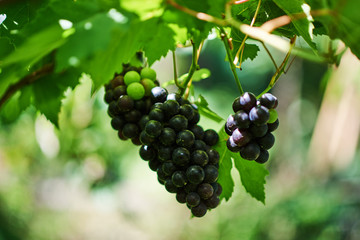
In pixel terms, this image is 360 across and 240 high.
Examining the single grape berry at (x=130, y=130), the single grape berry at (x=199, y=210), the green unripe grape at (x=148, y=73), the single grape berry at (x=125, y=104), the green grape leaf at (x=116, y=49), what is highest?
the green grape leaf at (x=116, y=49)

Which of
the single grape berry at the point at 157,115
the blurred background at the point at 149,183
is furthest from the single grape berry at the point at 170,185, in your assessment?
the blurred background at the point at 149,183

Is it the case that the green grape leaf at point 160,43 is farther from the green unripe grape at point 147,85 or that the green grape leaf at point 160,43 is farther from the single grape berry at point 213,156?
the single grape berry at point 213,156

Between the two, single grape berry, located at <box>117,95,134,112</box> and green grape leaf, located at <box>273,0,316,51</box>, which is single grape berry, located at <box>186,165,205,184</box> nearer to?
single grape berry, located at <box>117,95,134,112</box>

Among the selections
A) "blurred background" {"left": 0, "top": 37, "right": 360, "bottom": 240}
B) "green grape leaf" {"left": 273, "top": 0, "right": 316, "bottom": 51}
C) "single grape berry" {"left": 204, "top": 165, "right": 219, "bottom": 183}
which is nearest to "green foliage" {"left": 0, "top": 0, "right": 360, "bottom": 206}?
"green grape leaf" {"left": 273, "top": 0, "right": 316, "bottom": 51}

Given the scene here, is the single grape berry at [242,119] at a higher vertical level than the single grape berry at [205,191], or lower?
higher

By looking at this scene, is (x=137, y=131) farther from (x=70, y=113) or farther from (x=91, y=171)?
(x=91, y=171)

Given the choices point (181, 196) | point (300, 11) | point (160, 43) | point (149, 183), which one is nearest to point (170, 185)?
point (181, 196)

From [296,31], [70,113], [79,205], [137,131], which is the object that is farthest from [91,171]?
[79,205]

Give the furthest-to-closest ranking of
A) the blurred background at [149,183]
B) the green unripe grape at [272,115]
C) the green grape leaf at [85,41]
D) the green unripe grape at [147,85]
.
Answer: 1. the blurred background at [149,183]
2. the green unripe grape at [147,85]
3. the green unripe grape at [272,115]
4. the green grape leaf at [85,41]
